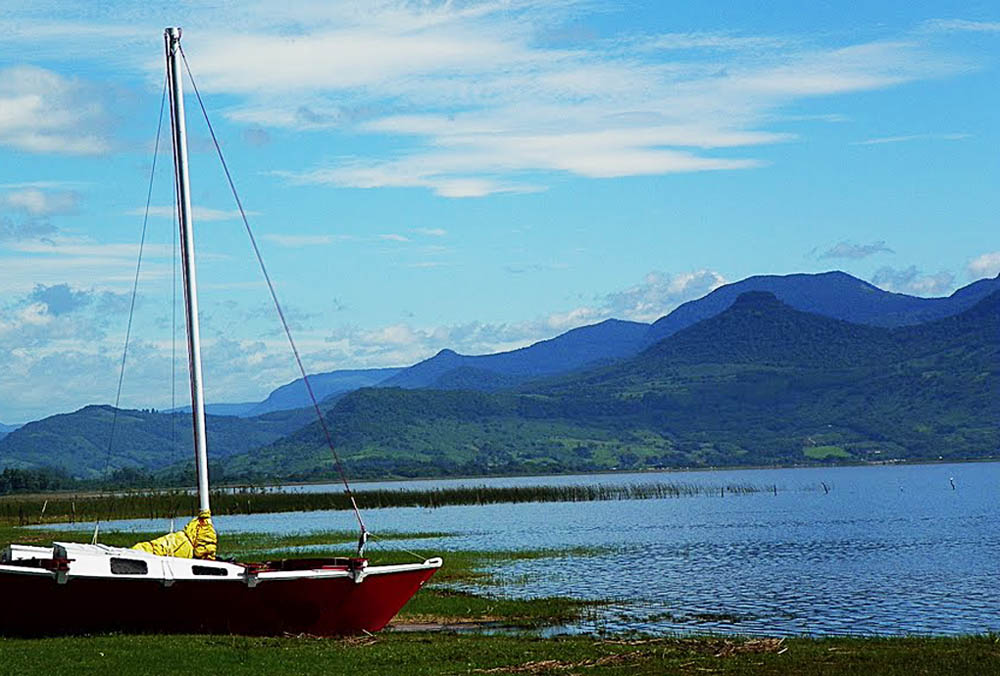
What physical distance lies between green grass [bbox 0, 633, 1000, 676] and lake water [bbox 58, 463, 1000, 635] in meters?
8.82

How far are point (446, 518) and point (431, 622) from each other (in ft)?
273

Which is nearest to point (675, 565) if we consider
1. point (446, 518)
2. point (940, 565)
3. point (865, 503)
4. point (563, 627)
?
point (940, 565)

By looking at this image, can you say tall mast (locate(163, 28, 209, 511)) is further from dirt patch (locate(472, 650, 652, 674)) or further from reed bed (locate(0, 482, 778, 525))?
reed bed (locate(0, 482, 778, 525))

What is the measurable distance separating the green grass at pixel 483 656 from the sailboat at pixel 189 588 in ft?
2.79

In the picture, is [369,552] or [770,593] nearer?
[770,593]

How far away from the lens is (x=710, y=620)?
42.2 m

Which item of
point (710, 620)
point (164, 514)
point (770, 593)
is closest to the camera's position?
point (710, 620)

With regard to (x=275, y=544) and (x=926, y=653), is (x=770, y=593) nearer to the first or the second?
(x=926, y=653)

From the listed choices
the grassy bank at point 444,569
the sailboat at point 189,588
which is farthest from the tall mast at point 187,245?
the grassy bank at point 444,569

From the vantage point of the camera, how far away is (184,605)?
31.6m

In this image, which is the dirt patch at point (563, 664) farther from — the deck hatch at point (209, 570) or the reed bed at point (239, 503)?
the reed bed at point (239, 503)

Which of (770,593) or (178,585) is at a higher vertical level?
(178,585)

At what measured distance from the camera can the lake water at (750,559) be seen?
43594mm

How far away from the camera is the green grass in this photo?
1044 inches
